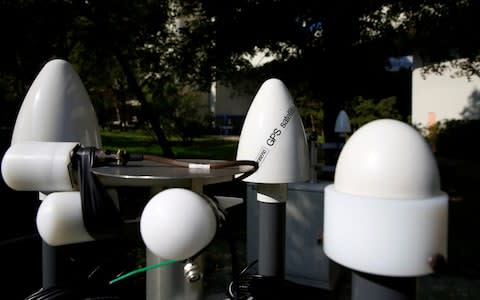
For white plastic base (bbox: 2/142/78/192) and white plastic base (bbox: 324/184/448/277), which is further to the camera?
white plastic base (bbox: 2/142/78/192)

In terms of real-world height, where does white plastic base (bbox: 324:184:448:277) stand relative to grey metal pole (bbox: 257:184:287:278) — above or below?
above

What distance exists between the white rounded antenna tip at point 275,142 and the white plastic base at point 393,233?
0.73m

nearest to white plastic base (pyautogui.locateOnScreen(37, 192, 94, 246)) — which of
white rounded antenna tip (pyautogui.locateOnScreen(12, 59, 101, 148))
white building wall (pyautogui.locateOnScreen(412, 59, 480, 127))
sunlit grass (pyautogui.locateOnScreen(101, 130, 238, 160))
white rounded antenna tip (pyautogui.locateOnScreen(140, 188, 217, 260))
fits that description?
white rounded antenna tip (pyautogui.locateOnScreen(140, 188, 217, 260))

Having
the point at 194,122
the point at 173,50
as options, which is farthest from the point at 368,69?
the point at 194,122

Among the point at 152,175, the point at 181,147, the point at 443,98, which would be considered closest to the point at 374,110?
the point at 443,98

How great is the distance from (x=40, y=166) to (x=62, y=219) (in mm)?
172

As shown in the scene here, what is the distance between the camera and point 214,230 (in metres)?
0.92

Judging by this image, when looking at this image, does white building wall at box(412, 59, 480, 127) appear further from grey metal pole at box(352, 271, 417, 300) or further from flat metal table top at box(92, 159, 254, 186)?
grey metal pole at box(352, 271, 417, 300)

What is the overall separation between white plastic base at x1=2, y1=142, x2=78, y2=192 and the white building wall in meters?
14.5

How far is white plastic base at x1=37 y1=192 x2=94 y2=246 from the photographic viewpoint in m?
1.01

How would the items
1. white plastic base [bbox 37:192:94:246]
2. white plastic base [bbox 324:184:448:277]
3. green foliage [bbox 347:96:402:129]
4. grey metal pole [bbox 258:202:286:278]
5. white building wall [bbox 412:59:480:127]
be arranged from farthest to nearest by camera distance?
green foliage [bbox 347:96:402:129], white building wall [bbox 412:59:480:127], grey metal pole [bbox 258:202:286:278], white plastic base [bbox 37:192:94:246], white plastic base [bbox 324:184:448:277]

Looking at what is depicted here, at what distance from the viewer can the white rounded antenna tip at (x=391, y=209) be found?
0.76 meters

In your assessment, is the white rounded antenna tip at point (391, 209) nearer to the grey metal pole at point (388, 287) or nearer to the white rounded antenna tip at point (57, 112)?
the grey metal pole at point (388, 287)

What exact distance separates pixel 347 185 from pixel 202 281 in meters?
0.64
